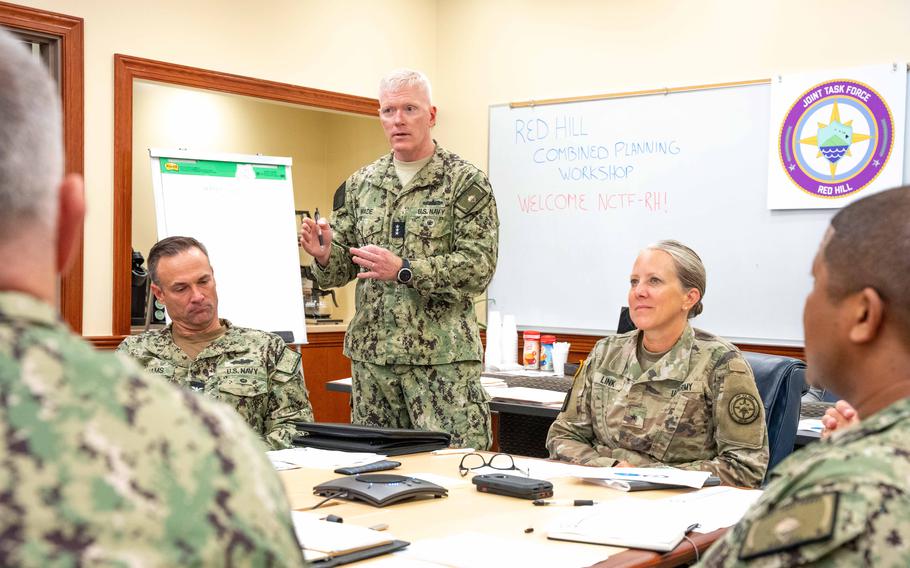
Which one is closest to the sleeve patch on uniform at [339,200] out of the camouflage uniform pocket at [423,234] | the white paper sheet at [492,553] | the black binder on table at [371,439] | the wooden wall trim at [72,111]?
the camouflage uniform pocket at [423,234]

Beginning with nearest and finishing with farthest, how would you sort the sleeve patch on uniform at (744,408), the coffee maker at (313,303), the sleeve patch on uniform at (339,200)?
1. the sleeve patch on uniform at (744,408)
2. the sleeve patch on uniform at (339,200)
3. the coffee maker at (313,303)

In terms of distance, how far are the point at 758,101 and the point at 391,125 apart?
2615 millimetres

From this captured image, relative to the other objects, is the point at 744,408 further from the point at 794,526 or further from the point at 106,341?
the point at 106,341

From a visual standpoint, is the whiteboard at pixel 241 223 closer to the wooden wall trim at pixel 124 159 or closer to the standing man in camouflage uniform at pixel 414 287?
the wooden wall trim at pixel 124 159

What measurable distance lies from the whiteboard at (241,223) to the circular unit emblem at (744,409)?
2.72m

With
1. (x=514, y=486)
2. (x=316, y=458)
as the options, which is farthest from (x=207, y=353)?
(x=514, y=486)

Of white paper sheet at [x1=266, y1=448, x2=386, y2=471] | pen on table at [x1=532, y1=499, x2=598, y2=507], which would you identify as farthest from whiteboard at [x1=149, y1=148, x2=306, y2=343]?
pen on table at [x1=532, y1=499, x2=598, y2=507]

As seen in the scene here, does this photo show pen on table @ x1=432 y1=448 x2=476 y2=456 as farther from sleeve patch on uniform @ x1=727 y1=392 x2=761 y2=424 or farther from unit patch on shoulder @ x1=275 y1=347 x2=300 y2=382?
sleeve patch on uniform @ x1=727 y1=392 x2=761 y2=424

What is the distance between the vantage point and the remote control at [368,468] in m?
2.28

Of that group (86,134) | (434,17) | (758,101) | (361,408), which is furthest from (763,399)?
(434,17)

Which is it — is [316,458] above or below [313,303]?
below

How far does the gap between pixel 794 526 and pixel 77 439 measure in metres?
0.67

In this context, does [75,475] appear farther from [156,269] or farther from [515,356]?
[515,356]

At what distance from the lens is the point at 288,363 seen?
2898mm
